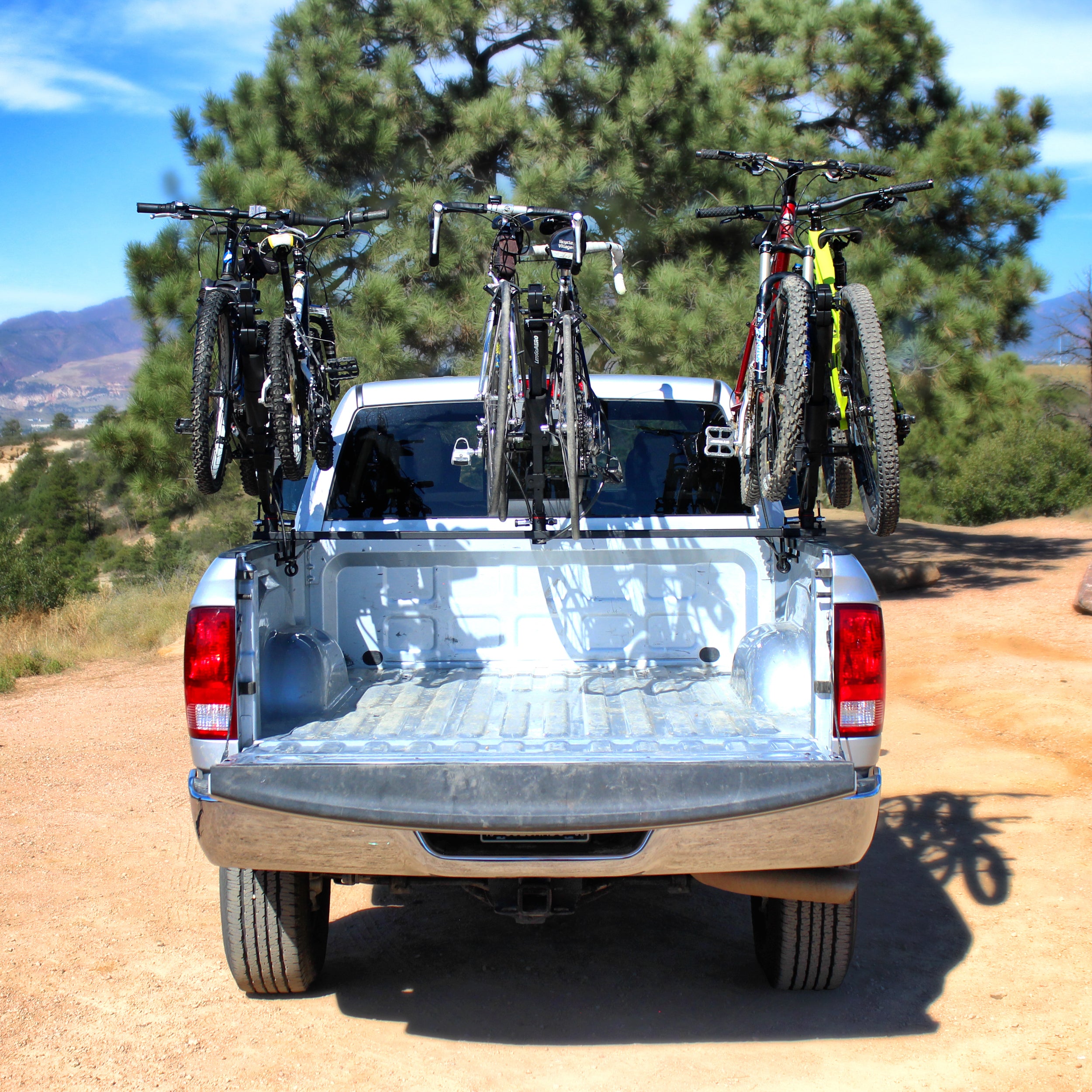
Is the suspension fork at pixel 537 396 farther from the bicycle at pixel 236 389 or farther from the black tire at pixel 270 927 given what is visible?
the black tire at pixel 270 927

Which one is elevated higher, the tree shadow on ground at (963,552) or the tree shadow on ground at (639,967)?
the tree shadow on ground at (639,967)

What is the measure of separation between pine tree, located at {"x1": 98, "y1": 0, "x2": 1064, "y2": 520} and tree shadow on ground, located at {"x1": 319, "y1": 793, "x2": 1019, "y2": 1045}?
261 inches

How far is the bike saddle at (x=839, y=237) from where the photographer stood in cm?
490

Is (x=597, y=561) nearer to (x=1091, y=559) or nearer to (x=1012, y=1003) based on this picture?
(x=1012, y=1003)

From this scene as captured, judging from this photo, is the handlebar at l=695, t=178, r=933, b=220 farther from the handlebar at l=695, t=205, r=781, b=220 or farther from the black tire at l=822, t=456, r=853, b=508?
the black tire at l=822, t=456, r=853, b=508

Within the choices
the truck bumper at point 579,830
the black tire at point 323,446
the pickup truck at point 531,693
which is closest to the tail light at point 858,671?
the pickup truck at point 531,693

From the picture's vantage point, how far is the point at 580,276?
10438 mm

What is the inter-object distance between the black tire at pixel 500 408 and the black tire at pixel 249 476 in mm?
1017

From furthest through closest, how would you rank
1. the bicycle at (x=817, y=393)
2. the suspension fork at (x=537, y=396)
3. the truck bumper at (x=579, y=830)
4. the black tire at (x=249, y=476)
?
1. the black tire at (x=249, y=476)
2. the suspension fork at (x=537, y=396)
3. the bicycle at (x=817, y=393)
4. the truck bumper at (x=579, y=830)

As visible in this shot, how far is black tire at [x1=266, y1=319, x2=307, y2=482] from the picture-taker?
4.39m

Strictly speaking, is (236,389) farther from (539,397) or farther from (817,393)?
(817,393)

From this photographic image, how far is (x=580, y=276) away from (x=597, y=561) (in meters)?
6.85

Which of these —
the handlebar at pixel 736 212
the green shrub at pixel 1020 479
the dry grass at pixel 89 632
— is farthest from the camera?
the green shrub at pixel 1020 479

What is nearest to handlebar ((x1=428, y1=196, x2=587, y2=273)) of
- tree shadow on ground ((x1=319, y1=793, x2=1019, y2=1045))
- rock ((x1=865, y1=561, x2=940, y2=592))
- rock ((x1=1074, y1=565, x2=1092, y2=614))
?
tree shadow on ground ((x1=319, y1=793, x2=1019, y2=1045))
